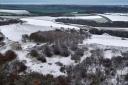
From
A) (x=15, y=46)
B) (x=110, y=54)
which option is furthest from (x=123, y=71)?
(x=15, y=46)

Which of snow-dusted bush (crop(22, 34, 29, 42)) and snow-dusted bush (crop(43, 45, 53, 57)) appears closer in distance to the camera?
snow-dusted bush (crop(43, 45, 53, 57))

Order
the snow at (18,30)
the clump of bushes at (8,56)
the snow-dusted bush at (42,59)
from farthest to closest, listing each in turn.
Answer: the snow at (18,30)
the snow-dusted bush at (42,59)
the clump of bushes at (8,56)

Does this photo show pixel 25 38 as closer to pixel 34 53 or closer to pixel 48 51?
pixel 48 51

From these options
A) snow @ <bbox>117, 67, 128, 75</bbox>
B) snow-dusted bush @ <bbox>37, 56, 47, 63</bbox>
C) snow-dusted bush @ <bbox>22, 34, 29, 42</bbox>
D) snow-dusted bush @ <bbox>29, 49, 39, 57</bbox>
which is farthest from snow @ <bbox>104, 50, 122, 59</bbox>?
snow-dusted bush @ <bbox>22, 34, 29, 42</bbox>

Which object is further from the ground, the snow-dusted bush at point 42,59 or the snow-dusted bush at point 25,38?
the snow-dusted bush at point 42,59

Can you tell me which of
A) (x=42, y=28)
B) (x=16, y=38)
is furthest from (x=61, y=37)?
(x=42, y=28)

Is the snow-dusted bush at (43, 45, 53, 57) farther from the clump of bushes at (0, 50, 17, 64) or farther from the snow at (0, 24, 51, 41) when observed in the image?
the snow at (0, 24, 51, 41)

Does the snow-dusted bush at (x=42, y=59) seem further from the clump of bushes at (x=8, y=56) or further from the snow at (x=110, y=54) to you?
the snow at (x=110, y=54)

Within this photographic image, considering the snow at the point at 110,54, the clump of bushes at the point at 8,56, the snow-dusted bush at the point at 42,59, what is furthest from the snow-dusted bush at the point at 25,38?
the snow at the point at 110,54

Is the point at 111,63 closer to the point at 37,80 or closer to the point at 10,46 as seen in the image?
the point at 37,80

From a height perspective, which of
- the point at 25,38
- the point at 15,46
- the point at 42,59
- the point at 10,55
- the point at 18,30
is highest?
the point at 10,55

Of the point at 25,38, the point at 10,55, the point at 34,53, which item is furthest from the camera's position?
the point at 25,38
